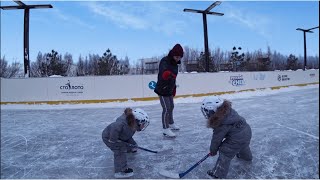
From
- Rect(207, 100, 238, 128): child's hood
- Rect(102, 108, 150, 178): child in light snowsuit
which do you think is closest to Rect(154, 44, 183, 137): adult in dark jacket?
Rect(102, 108, 150, 178): child in light snowsuit

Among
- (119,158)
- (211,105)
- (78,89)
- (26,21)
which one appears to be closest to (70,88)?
(78,89)

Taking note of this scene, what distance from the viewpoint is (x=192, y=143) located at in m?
4.05

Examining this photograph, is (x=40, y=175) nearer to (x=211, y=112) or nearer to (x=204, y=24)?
(x=211, y=112)

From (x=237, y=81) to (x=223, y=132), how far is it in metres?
10.6

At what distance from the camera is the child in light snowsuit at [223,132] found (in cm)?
272

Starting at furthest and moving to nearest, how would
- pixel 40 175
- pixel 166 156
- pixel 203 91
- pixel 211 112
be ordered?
pixel 203 91 < pixel 166 156 < pixel 40 175 < pixel 211 112

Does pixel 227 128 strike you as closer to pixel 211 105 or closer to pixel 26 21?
pixel 211 105

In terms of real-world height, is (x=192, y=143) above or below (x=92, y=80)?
below

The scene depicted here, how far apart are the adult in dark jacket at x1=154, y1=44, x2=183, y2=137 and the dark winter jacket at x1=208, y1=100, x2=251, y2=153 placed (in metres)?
1.46

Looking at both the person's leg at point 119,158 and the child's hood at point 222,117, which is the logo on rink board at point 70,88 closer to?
the person's leg at point 119,158

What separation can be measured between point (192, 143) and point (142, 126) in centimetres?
128

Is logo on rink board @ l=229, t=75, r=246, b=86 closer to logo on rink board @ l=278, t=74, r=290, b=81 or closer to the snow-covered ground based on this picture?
logo on rink board @ l=278, t=74, r=290, b=81

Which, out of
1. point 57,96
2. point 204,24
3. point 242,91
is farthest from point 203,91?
point 57,96

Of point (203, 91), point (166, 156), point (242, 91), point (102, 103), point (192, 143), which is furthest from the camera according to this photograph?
point (242, 91)
